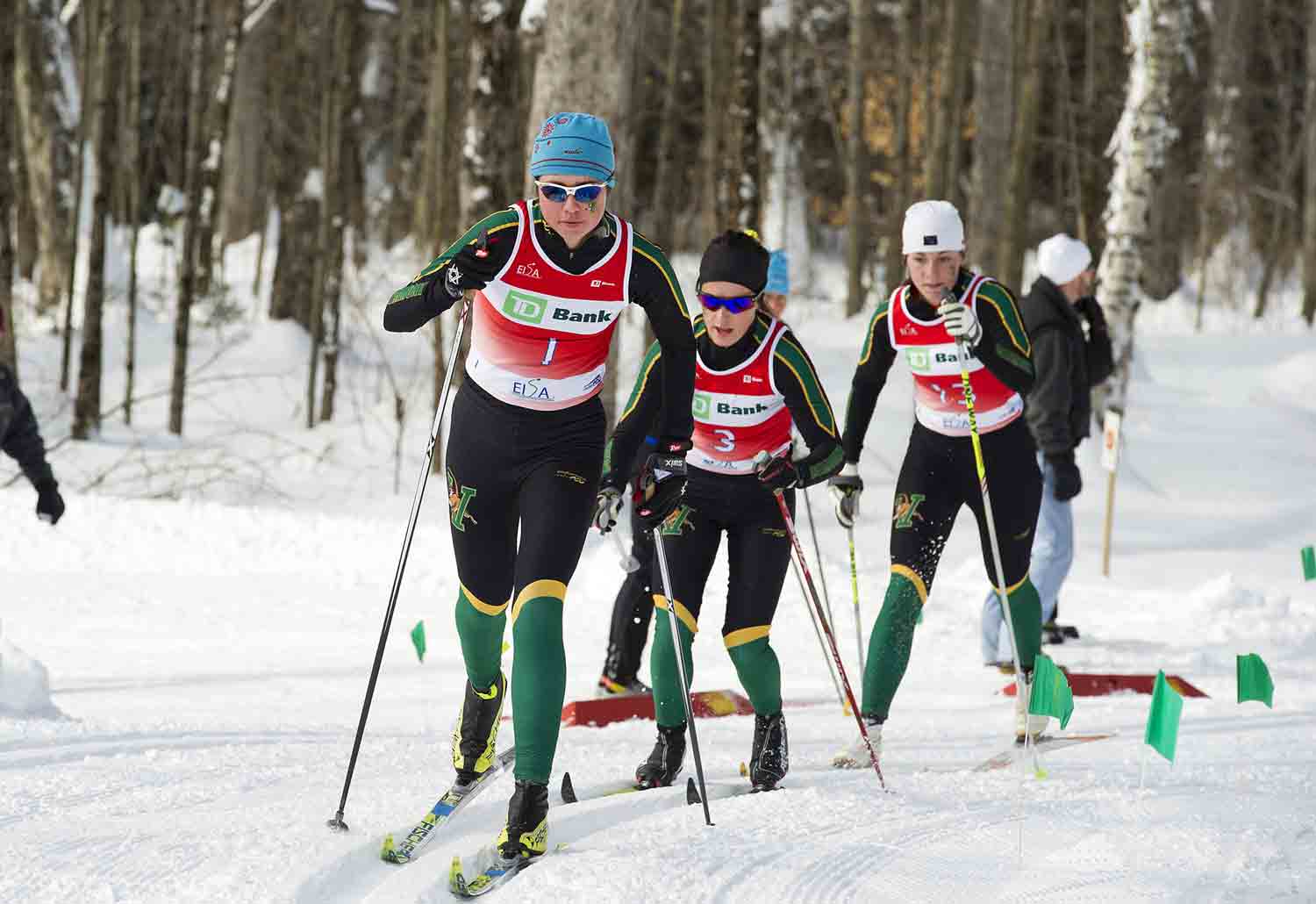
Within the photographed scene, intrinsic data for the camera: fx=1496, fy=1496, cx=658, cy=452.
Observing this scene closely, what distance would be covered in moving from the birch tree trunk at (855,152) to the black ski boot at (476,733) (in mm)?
17363

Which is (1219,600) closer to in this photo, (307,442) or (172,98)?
(307,442)

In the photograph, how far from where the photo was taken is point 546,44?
1020cm

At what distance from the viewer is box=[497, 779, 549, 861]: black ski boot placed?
12.8 ft

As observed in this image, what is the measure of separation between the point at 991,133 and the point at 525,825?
1614 centimetres

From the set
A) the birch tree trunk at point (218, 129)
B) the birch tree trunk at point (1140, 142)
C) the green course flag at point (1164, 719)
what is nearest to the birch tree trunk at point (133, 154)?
the birch tree trunk at point (218, 129)

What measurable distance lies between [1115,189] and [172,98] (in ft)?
73.5

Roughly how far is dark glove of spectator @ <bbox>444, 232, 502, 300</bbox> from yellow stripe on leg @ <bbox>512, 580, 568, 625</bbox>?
2.68ft

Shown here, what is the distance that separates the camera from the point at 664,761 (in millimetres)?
4988

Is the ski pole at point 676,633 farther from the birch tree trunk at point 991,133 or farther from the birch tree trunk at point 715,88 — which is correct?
the birch tree trunk at point 715,88

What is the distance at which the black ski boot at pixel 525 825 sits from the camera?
3.90 meters

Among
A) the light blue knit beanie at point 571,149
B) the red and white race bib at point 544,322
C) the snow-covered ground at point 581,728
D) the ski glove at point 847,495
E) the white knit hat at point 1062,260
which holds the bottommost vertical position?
the snow-covered ground at point 581,728

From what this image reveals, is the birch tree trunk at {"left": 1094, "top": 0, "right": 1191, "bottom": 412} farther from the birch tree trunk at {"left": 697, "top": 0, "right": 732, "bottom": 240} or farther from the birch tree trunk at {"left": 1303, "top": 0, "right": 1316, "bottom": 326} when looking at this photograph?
the birch tree trunk at {"left": 1303, "top": 0, "right": 1316, "bottom": 326}

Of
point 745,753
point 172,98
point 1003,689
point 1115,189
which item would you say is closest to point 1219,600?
point 1003,689

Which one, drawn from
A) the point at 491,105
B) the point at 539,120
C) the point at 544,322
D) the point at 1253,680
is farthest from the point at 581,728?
the point at 491,105
